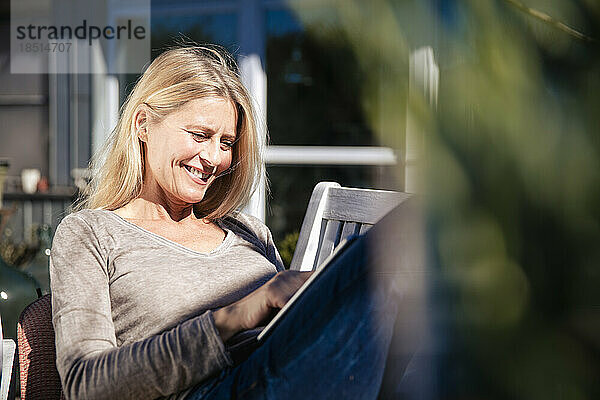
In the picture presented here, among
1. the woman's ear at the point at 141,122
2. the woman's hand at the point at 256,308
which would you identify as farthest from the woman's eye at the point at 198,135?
the woman's hand at the point at 256,308

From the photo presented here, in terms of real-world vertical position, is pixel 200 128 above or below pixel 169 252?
above

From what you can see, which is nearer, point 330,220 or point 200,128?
point 200,128

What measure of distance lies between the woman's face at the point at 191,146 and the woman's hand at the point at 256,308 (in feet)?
1.71

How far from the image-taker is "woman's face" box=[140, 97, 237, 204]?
166 centimetres

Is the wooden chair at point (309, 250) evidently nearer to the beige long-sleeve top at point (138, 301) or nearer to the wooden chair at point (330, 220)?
the wooden chair at point (330, 220)

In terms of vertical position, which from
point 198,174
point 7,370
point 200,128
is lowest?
point 7,370

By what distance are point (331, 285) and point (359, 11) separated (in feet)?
1.78

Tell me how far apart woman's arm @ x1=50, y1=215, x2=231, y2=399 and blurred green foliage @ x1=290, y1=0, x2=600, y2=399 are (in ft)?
3.01

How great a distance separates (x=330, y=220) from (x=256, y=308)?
2.93ft

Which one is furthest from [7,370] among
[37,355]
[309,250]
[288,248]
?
[288,248]

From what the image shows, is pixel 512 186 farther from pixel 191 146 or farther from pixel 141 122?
pixel 141 122

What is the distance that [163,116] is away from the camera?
1.67 metres

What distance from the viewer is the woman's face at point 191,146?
5.45ft

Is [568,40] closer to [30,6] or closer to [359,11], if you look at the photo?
[359,11]
